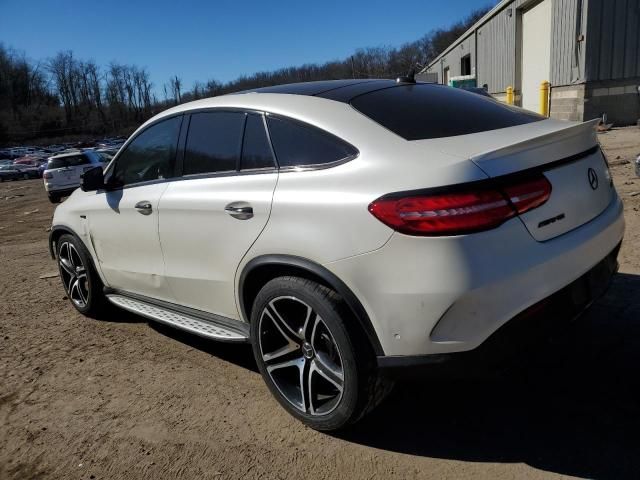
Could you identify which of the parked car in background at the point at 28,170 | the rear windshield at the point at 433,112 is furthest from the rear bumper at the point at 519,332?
the parked car in background at the point at 28,170

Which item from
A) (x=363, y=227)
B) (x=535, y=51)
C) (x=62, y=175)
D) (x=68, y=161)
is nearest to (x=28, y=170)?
(x=68, y=161)

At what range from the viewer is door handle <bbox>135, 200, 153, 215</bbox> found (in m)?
3.49

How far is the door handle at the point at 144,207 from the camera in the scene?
349 centimetres

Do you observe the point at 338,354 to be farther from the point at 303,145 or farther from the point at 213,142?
the point at 213,142

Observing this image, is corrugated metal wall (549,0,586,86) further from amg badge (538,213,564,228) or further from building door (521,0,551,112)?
amg badge (538,213,564,228)

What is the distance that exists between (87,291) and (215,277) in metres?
2.09

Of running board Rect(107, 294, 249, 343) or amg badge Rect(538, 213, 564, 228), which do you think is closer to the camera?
amg badge Rect(538, 213, 564, 228)

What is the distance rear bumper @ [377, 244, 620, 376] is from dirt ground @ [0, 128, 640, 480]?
9 centimetres

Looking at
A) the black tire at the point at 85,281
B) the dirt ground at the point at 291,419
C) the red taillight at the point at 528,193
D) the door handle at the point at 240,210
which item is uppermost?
the red taillight at the point at 528,193

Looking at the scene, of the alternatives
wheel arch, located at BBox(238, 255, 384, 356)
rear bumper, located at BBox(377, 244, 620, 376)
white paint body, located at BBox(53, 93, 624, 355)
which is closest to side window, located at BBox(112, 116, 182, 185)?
white paint body, located at BBox(53, 93, 624, 355)

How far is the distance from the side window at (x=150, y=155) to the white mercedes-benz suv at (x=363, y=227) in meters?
0.03

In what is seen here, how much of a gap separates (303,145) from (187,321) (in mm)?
1409

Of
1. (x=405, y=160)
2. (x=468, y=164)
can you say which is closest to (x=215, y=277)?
(x=405, y=160)

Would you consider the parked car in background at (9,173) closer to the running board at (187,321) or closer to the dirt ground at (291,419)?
the dirt ground at (291,419)
